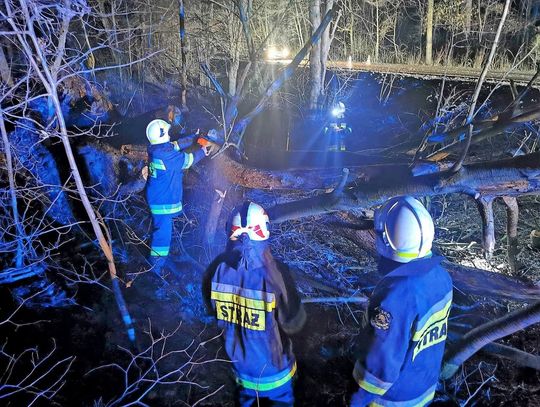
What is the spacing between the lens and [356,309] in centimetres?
425

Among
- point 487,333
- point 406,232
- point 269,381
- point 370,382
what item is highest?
point 406,232

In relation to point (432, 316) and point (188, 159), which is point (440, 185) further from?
point (188, 159)

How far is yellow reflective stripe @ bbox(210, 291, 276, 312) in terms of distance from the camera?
2.31 metres

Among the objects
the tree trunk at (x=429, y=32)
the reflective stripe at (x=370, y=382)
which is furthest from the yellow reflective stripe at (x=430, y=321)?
the tree trunk at (x=429, y=32)

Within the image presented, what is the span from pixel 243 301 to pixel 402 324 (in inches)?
38.5

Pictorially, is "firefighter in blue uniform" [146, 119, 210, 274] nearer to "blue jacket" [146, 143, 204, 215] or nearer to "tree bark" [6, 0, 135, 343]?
"blue jacket" [146, 143, 204, 215]

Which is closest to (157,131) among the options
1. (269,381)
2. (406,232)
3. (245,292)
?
(245,292)

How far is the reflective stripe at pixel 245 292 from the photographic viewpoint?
2.30 metres

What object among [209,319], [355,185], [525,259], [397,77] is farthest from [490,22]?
[209,319]

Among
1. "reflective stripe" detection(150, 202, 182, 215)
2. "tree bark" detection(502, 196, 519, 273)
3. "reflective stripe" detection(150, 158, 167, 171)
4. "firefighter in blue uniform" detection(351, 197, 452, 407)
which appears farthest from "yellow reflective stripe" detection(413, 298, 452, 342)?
"reflective stripe" detection(150, 202, 182, 215)

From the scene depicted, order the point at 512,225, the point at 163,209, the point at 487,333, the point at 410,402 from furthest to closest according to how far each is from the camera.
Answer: the point at 163,209, the point at 512,225, the point at 487,333, the point at 410,402

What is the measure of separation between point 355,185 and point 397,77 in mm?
14899

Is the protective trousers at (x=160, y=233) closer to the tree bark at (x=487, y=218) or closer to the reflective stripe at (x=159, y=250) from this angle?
the reflective stripe at (x=159, y=250)

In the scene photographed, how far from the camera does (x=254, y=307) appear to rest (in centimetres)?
235
